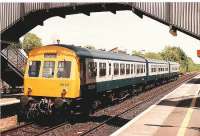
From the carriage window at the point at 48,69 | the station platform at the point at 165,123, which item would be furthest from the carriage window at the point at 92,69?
the station platform at the point at 165,123

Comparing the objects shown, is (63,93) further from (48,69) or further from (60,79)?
(48,69)

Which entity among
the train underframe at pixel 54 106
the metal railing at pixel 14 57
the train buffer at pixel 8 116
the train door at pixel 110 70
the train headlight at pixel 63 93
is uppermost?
the metal railing at pixel 14 57

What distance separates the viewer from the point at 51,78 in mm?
16000

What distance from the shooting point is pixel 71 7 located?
21016 mm

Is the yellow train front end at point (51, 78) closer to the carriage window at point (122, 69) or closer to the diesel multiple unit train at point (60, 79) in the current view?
the diesel multiple unit train at point (60, 79)

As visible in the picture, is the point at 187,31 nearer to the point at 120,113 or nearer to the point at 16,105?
the point at 120,113

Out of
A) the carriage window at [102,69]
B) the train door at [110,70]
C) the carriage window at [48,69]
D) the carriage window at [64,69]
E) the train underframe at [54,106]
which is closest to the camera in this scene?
the train underframe at [54,106]

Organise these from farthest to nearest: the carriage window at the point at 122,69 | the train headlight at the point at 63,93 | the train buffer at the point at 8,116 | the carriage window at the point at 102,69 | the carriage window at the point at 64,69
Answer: the carriage window at the point at 122,69 < the carriage window at the point at 102,69 < the train buffer at the point at 8,116 < the carriage window at the point at 64,69 < the train headlight at the point at 63,93

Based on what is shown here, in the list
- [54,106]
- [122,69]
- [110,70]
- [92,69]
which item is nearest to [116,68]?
[110,70]

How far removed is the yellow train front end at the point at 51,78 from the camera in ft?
51.4

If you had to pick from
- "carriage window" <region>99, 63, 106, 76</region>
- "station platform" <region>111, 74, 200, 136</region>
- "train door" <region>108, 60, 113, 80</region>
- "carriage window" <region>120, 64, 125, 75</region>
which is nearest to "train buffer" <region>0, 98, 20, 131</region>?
"carriage window" <region>99, 63, 106, 76</region>

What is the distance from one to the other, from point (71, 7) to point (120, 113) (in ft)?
21.5

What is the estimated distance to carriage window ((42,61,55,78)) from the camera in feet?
53.0

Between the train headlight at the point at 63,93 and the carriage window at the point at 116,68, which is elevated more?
the carriage window at the point at 116,68
